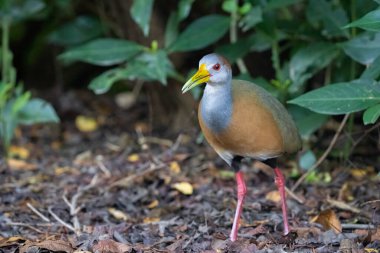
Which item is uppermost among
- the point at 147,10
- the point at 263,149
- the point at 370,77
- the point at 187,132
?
the point at 147,10

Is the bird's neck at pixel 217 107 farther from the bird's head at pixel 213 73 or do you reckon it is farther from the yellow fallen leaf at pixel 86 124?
the yellow fallen leaf at pixel 86 124

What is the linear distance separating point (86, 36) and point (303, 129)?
9.77 ft

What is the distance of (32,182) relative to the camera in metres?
5.69

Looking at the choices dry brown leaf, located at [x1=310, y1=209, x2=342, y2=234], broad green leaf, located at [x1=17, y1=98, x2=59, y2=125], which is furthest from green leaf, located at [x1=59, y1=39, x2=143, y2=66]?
dry brown leaf, located at [x1=310, y1=209, x2=342, y2=234]

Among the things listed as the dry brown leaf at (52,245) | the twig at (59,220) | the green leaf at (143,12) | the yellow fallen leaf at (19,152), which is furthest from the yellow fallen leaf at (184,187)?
the yellow fallen leaf at (19,152)

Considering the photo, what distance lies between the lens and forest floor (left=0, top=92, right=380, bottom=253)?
4035mm

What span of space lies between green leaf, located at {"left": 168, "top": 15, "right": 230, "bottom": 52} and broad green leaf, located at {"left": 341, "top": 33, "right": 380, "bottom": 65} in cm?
110

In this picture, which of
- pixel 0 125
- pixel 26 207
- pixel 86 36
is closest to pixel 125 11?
pixel 86 36

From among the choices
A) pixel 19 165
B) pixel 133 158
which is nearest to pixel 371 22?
pixel 133 158

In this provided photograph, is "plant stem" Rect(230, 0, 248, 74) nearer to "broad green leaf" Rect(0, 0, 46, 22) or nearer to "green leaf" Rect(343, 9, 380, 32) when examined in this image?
"green leaf" Rect(343, 9, 380, 32)

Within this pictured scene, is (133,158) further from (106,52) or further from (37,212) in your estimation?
(37,212)

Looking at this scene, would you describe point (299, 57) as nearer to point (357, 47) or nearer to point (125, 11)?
point (357, 47)

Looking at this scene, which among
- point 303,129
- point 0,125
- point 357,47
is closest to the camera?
point 357,47

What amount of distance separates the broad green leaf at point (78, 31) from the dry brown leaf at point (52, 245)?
373 centimetres
